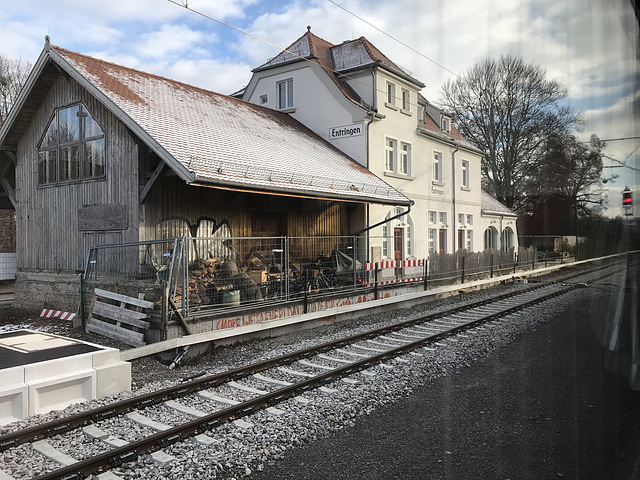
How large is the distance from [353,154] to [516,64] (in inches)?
660

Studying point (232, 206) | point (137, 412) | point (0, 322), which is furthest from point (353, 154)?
point (137, 412)

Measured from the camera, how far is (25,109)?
14016 mm

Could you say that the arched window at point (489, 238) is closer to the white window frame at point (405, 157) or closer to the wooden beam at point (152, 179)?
the white window frame at point (405, 157)

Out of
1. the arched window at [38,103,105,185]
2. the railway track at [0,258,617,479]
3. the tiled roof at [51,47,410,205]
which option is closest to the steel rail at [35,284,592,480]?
the railway track at [0,258,617,479]

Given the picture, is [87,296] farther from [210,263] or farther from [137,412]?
[137,412]

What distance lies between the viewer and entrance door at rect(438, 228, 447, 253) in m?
22.8

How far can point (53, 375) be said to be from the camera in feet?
19.6

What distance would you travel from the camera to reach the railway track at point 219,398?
4527 mm

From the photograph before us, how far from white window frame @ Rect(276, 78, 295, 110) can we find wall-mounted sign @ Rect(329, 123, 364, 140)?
247 centimetres

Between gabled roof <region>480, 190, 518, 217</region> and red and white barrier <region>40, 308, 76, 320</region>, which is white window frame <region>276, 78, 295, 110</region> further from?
red and white barrier <region>40, 308, 76, 320</region>

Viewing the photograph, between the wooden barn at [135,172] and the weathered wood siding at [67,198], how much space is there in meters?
0.03

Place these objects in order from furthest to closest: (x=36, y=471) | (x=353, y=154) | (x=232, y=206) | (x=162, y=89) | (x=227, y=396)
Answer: (x=353, y=154) → (x=162, y=89) → (x=232, y=206) → (x=227, y=396) → (x=36, y=471)

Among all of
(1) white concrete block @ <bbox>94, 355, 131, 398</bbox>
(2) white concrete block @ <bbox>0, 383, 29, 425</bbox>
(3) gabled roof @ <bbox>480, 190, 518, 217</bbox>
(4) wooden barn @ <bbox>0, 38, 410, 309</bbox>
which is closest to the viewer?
(3) gabled roof @ <bbox>480, 190, 518, 217</bbox>

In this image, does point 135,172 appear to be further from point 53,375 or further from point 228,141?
point 53,375
